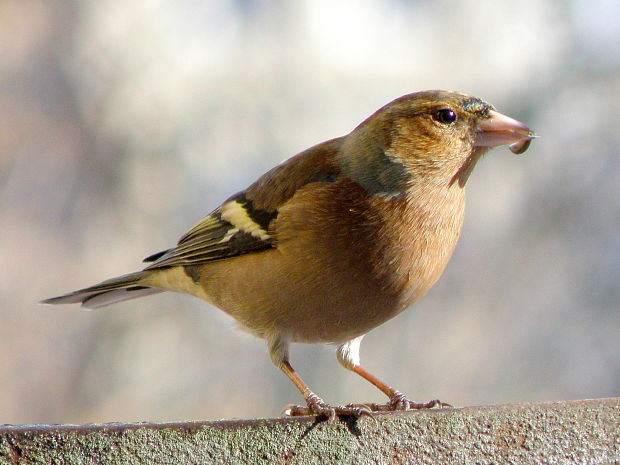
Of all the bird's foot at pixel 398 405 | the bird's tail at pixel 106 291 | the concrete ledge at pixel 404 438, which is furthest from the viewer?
the bird's tail at pixel 106 291

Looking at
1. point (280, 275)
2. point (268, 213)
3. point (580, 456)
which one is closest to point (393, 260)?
point (280, 275)

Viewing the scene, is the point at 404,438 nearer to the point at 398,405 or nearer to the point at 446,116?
the point at 398,405

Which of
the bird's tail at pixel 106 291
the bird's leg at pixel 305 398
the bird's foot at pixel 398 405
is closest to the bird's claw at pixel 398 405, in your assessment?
the bird's foot at pixel 398 405

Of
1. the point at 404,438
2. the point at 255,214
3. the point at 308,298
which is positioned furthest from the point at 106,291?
the point at 404,438

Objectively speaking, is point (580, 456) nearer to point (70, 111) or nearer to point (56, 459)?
point (56, 459)

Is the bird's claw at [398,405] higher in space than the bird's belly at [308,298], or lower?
lower

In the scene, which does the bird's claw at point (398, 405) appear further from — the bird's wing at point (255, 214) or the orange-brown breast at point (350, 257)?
the bird's wing at point (255, 214)

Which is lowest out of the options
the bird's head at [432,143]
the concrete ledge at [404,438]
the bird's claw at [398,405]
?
the bird's claw at [398,405]
